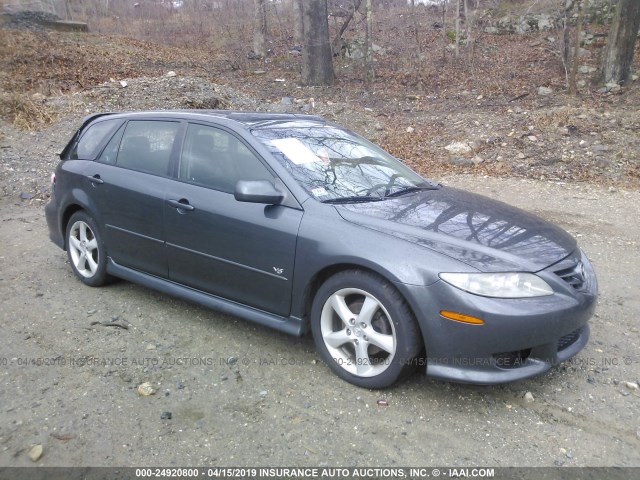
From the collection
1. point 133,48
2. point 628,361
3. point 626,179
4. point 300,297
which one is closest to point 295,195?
point 300,297

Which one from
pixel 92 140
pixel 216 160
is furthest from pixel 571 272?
pixel 92 140

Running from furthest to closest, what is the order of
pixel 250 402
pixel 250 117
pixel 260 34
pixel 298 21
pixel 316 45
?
pixel 298 21 < pixel 260 34 < pixel 316 45 < pixel 250 117 < pixel 250 402

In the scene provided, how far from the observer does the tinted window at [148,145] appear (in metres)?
4.46

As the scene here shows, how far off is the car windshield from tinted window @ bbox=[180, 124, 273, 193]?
16cm

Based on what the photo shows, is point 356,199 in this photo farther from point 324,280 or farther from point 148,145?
point 148,145

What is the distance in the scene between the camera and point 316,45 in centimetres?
1552

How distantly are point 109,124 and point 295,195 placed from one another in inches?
93.3

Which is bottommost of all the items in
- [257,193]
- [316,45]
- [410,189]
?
[410,189]

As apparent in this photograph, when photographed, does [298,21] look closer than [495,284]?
No

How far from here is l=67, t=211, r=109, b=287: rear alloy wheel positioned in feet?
16.1

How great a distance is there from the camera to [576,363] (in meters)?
3.77

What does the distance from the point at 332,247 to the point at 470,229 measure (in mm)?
875

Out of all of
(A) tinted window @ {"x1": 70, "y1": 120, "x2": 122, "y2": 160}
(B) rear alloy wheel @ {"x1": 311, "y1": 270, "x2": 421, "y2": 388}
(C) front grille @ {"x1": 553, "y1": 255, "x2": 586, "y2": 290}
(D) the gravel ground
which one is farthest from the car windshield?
(A) tinted window @ {"x1": 70, "y1": 120, "x2": 122, "y2": 160}

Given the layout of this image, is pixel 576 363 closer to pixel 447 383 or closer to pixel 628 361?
pixel 628 361
